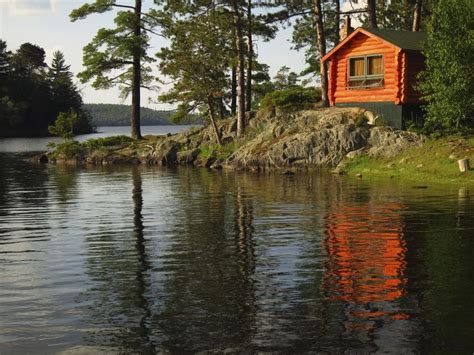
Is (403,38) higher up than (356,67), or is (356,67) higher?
(403,38)

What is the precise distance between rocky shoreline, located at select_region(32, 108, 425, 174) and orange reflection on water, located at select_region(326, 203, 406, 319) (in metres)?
16.4

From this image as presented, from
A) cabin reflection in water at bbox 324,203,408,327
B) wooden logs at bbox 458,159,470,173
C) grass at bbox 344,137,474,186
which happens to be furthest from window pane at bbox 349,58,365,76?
cabin reflection in water at bbox 324,203,408,327

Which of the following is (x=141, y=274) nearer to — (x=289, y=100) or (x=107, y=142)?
(x=289, y=100)

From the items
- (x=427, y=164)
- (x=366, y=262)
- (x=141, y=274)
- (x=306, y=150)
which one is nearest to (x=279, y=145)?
(x=306, y=150)

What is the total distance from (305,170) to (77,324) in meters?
28.5

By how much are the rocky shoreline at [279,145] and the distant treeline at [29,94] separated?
72.3 meters

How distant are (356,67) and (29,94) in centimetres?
9517

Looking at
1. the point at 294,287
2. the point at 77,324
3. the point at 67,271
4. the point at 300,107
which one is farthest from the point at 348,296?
the point at 300,107

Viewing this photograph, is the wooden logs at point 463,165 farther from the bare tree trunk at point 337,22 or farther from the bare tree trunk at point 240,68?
the bare tree trunk at point 337,22

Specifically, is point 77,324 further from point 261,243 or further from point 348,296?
point 261,243

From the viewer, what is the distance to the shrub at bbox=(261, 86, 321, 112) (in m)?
43.4

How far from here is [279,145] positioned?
3900 centimetres

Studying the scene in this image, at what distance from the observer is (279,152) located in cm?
3866

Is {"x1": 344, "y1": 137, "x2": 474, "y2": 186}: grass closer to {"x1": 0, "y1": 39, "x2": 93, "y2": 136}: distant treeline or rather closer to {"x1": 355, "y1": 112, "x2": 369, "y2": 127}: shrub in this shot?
{"x1": 355, "y1": 112, "x2": 369, "y2": 127}: shrub
